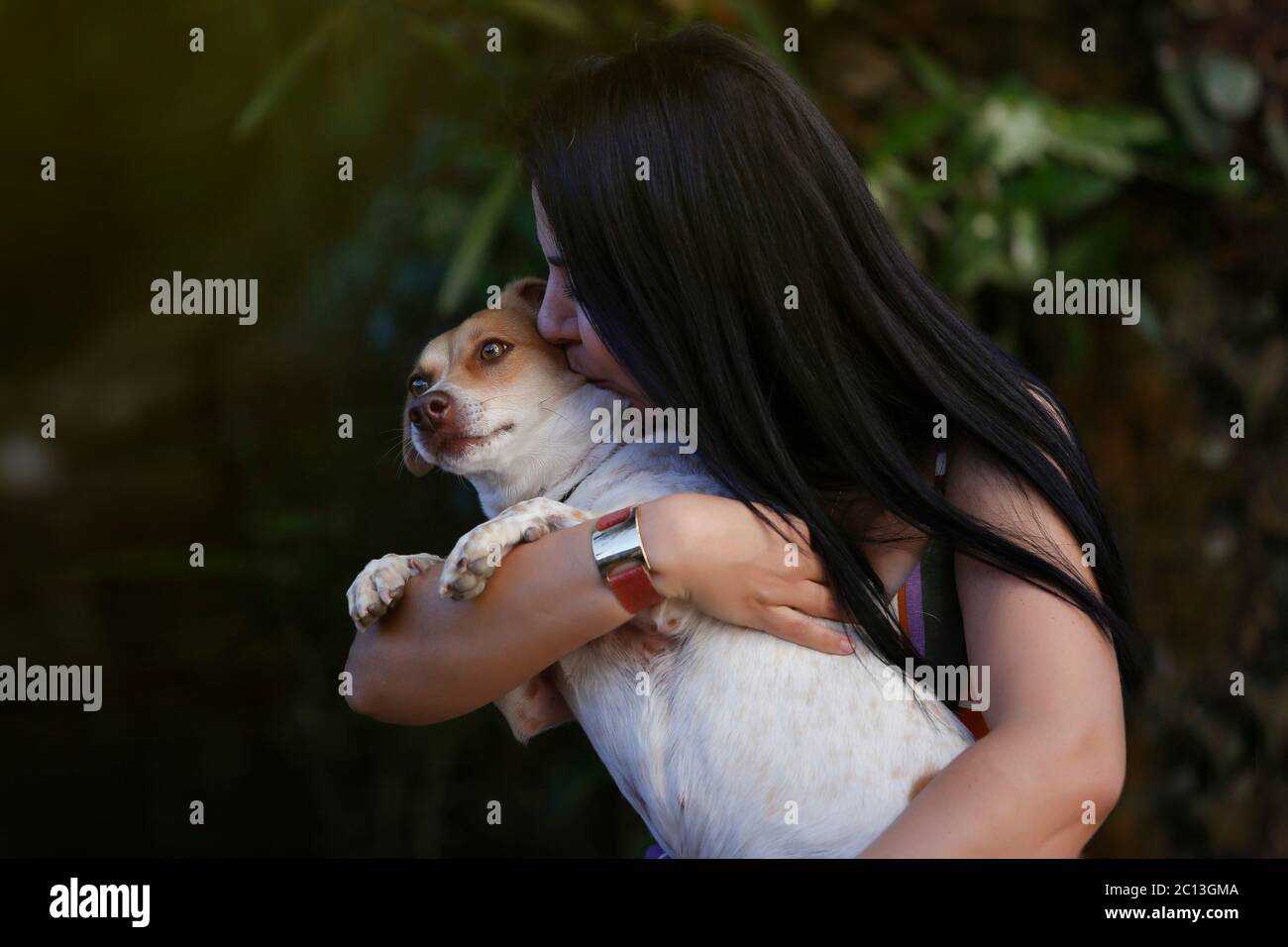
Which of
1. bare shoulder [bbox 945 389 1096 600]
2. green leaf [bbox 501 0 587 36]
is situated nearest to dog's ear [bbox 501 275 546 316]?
bare shoulder [bbox 945 389 1096 600]

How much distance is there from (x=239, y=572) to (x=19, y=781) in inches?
50.6

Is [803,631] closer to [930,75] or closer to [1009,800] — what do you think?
[1009,800]

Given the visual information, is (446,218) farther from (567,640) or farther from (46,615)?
(46,615)

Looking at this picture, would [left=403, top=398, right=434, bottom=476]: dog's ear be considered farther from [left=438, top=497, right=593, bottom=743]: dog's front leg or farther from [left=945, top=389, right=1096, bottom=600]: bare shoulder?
[left=945, top=389, right=1096, bottom=600]: bare shoulder

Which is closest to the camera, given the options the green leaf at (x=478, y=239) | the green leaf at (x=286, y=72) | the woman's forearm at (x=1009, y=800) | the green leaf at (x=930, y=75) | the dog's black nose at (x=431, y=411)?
the woman's forearm at (x=1009, y=800)

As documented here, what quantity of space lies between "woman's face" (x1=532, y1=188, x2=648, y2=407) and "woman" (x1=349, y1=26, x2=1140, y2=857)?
0.03 m

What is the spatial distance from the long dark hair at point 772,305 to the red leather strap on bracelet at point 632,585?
0.17 meters

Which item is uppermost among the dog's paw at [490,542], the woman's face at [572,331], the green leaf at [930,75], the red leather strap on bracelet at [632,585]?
the green leaf at [930,75]

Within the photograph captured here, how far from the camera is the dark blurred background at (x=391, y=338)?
3035 millimetres

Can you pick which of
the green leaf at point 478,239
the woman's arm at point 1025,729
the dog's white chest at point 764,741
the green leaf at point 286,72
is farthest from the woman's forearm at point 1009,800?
the green leaf at point 286,72

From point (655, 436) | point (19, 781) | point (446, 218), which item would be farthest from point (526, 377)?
point (19, 781)

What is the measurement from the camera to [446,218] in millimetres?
2979

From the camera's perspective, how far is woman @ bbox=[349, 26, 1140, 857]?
1.37 m

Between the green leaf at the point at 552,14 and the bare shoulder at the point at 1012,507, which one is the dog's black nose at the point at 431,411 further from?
the green leaf at the point at 552,14
